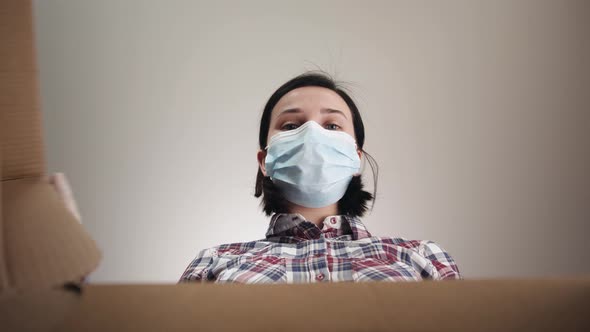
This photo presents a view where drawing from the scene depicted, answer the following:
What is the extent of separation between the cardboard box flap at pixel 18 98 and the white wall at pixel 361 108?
1.09 meters

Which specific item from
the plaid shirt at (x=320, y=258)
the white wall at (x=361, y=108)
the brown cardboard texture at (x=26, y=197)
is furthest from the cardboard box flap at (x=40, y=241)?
the white wall at (x=361, y=108)

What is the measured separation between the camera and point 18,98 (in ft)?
0.96

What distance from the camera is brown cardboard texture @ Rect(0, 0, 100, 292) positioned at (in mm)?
210

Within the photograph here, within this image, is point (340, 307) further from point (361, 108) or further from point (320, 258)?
point (361, 108)

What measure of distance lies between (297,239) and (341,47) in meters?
0.94

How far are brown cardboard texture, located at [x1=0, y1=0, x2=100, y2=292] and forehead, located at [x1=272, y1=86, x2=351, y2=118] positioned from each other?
0.68 m

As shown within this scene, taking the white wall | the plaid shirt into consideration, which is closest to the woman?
the plaid shirt

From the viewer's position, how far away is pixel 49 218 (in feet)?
0.81

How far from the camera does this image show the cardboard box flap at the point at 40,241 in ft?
0.68

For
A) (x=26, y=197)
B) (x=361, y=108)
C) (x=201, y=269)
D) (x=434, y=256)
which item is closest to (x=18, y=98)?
(x=26, y=197)

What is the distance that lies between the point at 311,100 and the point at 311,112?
1.4 inches

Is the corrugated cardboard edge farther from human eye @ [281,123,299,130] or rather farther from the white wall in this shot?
the white wall

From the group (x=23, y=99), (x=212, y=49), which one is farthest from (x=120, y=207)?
(x=23, y=99)

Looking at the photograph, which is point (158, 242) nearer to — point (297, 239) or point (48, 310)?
point (297, 239)
